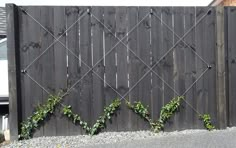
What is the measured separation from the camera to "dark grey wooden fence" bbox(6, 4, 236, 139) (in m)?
6.35

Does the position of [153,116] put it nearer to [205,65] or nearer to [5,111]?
[205,65]

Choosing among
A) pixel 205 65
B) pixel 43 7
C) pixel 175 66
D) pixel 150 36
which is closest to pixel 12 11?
pixel 43 7

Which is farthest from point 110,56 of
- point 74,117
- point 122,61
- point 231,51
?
point 231,51

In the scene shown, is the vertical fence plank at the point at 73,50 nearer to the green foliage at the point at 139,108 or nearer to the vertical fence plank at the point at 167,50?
the green foliage at the point at 139,108

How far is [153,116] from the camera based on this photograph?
6676 mm

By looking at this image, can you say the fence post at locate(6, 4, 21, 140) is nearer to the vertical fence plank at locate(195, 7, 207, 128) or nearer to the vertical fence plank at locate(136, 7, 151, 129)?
the vertical fence plank at locate(136, 7, 151, 129)

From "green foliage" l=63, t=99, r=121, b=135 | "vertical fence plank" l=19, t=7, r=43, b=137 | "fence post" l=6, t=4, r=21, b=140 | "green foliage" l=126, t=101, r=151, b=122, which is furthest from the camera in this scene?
"green foliage" l=126, t=101, r=151, b=122

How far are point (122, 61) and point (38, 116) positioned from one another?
1618 millimetres

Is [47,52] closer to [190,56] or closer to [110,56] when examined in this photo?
[110,56]

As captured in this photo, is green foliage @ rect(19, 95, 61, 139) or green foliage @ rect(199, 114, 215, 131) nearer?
green foliage @ rect(19, 95, 61, 139)

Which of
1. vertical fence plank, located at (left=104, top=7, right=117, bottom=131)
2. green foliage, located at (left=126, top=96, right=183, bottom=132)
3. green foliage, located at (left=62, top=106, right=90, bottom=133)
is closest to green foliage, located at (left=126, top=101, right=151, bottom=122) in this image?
green foliage, located at (left=126, top=96, right=183, bottom=132)

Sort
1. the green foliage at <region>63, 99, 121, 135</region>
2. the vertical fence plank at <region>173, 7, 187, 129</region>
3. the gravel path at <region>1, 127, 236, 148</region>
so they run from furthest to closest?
the vertical fence plank at <region>173, 7, 187, 129</region> < the green foliage at <region>63, 99, 121, 135</region> < the gravel path at <region>1, 127, 236, 148</region>

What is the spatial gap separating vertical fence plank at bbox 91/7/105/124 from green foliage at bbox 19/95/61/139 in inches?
24.0

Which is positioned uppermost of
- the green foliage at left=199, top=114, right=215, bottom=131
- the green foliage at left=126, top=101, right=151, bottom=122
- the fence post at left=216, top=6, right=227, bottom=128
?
the fence post at left=216, top=6, right=227, bottom=128
